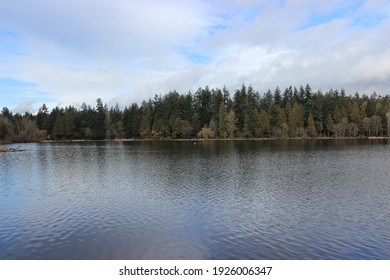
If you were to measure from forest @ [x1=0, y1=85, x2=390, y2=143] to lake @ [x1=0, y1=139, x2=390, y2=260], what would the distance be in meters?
109

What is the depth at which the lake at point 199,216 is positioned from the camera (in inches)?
743

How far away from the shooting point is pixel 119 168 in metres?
55.6

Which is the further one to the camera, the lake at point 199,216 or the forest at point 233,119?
the forest at point 233,119

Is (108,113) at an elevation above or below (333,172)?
above

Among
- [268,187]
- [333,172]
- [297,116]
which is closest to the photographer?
[268,187]

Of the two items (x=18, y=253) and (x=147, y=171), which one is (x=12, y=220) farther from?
(x=147, y=171)

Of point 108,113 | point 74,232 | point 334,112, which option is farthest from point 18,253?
point 108,113

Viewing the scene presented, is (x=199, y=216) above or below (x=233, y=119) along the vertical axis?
below

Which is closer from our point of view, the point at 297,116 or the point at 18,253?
the point at 18,253

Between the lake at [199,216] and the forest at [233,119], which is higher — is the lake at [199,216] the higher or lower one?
the lower one

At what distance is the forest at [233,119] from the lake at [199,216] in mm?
109496

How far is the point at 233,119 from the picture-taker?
15012 centimetres

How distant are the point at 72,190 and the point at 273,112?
132 meters

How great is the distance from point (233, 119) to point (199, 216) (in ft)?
415
